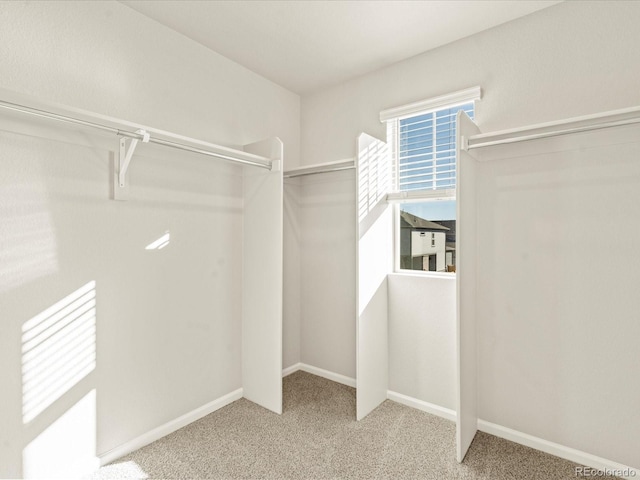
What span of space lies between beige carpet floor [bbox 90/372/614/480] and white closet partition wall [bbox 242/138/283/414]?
0.20 metres

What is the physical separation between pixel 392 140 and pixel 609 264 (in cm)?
157

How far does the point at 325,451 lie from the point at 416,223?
1.62 meters

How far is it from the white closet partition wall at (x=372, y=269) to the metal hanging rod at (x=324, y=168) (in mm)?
157

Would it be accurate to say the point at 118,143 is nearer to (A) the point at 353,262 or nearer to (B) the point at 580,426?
(A) the point at 353,262

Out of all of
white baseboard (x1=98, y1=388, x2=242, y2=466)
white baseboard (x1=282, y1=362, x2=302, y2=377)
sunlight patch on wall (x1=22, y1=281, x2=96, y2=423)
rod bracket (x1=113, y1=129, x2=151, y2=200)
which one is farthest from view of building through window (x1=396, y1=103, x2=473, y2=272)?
sunlight patch on wall (x1=22, y1=281, x2=96, y2=423)

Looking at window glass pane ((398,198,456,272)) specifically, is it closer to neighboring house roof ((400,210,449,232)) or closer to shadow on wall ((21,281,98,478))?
neighboring house roof ((400,210,449,232))

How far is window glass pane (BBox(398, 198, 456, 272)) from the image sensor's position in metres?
2.46

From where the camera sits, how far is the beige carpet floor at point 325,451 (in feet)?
5.98

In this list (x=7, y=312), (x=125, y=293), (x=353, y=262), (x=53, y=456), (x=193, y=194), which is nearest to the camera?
(x=7, y=312)

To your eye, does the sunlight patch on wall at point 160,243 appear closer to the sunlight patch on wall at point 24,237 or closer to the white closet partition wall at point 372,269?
the sunlight patch on wall at point 24,237

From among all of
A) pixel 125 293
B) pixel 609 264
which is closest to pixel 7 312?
pixel 125 293

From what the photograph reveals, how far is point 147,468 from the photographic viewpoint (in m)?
1.84

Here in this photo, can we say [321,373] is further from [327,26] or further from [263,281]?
[327,26]

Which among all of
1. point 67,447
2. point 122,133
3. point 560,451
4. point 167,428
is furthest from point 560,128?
point 67,447
